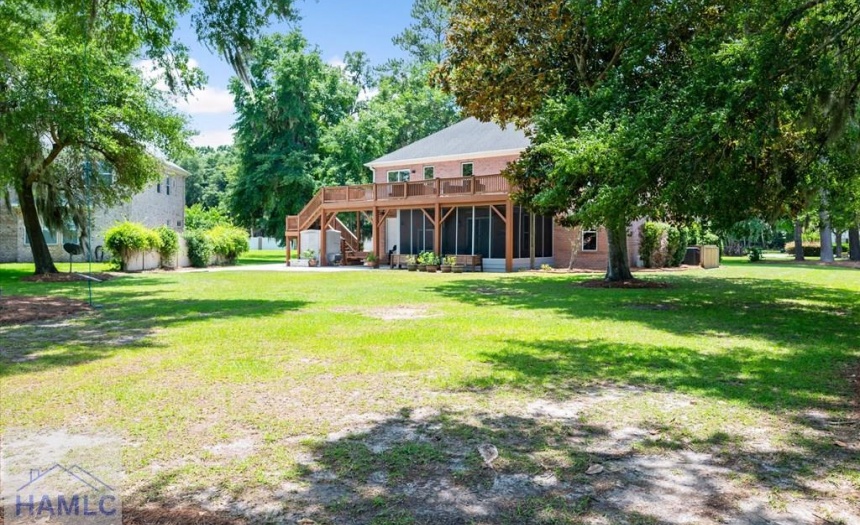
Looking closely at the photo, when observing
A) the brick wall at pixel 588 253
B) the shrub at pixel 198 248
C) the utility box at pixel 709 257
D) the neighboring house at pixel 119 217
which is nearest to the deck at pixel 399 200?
the brick wall at pixel 588 253

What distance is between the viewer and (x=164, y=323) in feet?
33.5

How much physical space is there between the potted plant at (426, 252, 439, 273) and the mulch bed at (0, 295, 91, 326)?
15.3 meters

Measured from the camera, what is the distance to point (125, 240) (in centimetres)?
2395

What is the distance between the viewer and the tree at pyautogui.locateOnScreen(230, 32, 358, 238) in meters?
40.1

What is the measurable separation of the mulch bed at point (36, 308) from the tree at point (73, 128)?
4104 mm

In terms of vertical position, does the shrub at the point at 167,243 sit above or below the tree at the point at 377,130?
below

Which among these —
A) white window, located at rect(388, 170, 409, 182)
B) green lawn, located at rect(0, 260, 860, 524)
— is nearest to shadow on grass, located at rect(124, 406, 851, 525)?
green lawn, located at rect(0, 260, 860, 524)

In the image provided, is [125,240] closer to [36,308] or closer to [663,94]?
[36,308]

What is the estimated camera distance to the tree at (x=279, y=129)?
132ft

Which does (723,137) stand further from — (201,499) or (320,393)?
(201,499)

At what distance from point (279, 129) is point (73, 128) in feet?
86.1

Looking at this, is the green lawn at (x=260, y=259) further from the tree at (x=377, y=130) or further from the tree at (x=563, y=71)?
the tree at (x=563, y=71)

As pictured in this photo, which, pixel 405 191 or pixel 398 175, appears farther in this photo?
pixel 398 175

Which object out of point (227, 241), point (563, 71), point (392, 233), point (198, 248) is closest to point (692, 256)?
point (392, 233)
